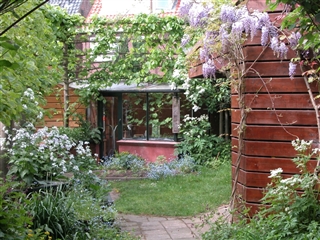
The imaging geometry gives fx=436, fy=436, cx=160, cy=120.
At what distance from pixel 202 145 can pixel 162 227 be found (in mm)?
5300

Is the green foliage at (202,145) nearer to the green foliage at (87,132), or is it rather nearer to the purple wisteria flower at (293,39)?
the green foliage at (87,132)

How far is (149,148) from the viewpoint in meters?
12.7

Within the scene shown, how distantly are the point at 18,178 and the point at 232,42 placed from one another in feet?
10.2

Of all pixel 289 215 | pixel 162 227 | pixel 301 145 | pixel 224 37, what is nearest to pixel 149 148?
pixel 162 227

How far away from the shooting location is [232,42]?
484 cm

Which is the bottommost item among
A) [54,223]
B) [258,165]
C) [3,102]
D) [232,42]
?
[54,223]

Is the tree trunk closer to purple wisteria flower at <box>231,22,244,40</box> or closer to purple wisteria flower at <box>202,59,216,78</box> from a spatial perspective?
purple wisteria flower at <box>202,59,216,78</box>

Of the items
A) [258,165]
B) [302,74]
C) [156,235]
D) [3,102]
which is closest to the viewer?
[3,102]

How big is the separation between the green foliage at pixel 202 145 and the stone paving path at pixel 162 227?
14.0 ft

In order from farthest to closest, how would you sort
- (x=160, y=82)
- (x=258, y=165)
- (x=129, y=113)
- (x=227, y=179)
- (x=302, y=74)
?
(x=129, y=113), (x=160, y=82), (x=227, y=179), (x=258, y=165), (x=302, y=74)

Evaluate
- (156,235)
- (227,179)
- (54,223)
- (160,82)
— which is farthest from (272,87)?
(160,82)

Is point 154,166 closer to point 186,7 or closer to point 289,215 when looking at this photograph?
point 186,7

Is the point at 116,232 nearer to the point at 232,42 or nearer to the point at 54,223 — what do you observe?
the point at 54,223

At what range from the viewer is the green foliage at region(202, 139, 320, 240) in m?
3.77
